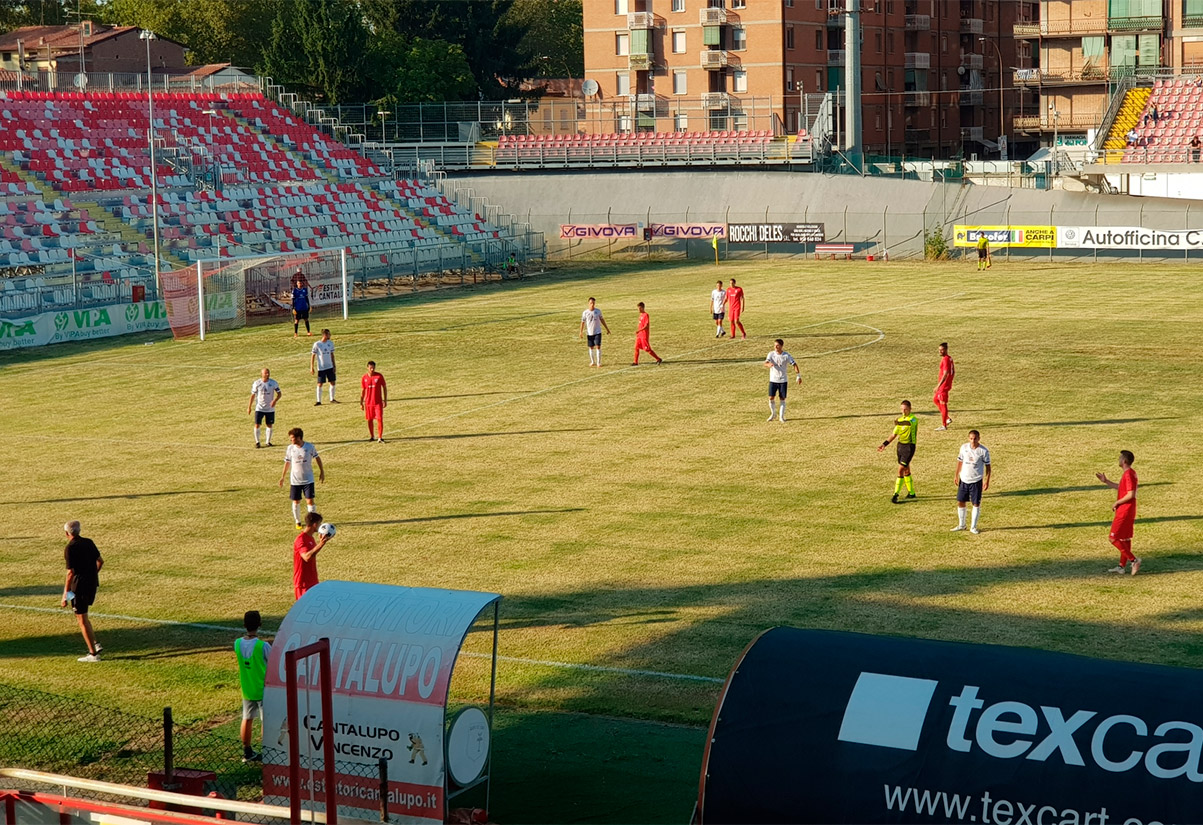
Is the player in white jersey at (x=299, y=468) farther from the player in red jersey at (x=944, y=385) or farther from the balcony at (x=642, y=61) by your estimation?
the balcony at (x=642, y=61)

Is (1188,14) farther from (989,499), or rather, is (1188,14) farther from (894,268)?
(989,499)

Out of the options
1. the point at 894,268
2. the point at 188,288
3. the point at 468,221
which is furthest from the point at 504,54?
the point at 188,288

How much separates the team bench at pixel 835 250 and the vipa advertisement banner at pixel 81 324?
1234 inches

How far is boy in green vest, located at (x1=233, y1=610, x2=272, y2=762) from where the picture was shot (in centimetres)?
1404

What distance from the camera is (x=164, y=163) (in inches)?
2544

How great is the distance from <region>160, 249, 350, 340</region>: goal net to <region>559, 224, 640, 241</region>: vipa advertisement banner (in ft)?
72.3

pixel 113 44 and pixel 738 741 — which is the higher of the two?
pixel 113 44

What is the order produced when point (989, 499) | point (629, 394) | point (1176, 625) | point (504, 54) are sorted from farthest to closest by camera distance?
point (504, 54) < point (629, 394) < point (989, 499) < point (1176, 625)

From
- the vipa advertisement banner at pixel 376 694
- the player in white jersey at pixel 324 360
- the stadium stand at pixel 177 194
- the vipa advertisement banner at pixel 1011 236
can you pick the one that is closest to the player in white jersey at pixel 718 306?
the player in white jersey at pixel 324 360

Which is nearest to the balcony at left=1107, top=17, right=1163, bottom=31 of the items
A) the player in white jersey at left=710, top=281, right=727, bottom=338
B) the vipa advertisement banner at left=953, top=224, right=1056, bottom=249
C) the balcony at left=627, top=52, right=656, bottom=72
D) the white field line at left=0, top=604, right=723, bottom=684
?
the balcony at left=627, top=52, right=656, bottom=72

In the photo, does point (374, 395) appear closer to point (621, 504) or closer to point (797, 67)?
point (621, 504)

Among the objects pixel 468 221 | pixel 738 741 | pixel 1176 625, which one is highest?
pixel 468 221

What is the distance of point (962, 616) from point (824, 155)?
203 ft

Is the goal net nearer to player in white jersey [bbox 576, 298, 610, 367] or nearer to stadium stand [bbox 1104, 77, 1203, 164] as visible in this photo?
player in white jersey [bbox 576, 298, 610, 367]
